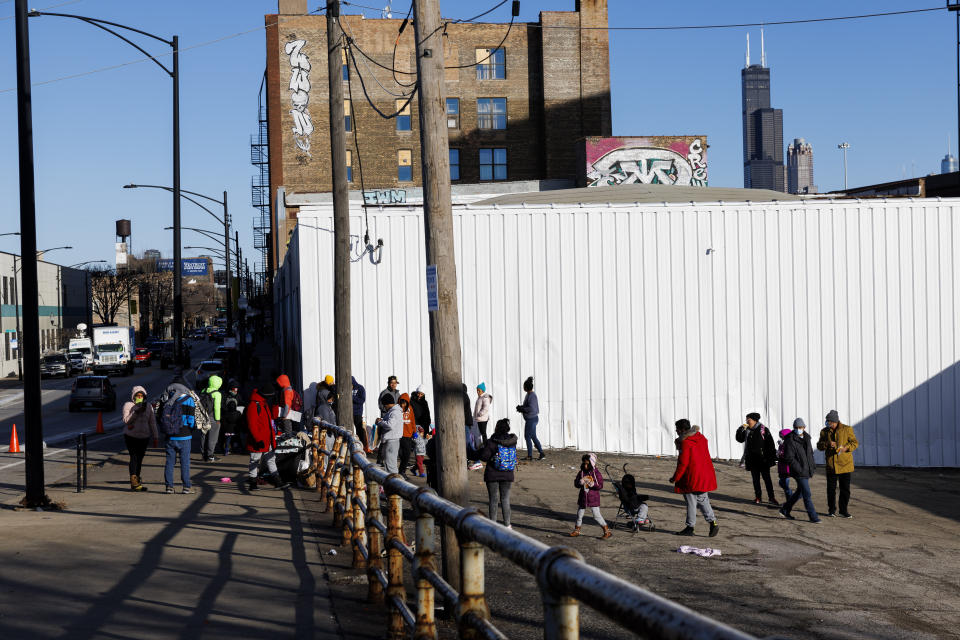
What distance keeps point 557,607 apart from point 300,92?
6776 cm

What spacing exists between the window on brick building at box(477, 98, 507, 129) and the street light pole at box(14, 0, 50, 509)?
58.9 m

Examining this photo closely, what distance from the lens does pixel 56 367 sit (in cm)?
6456

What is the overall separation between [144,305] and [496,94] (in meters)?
72.2

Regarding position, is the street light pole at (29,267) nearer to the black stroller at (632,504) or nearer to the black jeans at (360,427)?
the black jeans at (360,427)

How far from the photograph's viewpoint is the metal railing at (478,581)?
8.61 feet

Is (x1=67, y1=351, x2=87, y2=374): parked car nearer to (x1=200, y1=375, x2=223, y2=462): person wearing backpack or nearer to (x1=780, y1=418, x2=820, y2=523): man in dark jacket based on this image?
(x1=200, y1=375, x2=223, y2=462): person wearing backpack

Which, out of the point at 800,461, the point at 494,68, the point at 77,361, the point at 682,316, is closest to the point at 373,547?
the point at 800,461

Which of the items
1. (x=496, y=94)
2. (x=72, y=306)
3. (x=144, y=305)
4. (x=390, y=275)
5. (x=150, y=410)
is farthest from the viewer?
(x=144, y=305)

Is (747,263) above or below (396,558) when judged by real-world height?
above

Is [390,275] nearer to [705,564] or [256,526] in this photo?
[256,526]

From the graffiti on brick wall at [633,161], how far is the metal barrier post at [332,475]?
44.3 meters

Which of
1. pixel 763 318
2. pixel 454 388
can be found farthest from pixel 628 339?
pixel 454 388

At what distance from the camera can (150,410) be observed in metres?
16.2

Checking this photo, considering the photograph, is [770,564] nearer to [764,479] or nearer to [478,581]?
[764,479]
